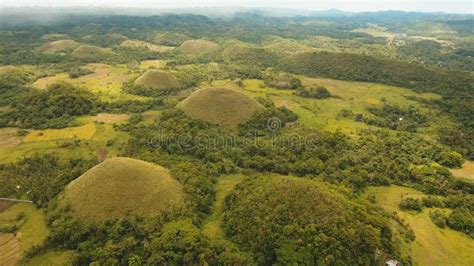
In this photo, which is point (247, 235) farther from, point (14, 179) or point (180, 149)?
point (14, 179)

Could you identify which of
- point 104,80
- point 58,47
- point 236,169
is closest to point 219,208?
point 236,169

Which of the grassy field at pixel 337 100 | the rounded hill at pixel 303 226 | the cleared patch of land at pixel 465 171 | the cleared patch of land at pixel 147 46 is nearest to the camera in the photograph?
the rounded hill at pixel 303 226

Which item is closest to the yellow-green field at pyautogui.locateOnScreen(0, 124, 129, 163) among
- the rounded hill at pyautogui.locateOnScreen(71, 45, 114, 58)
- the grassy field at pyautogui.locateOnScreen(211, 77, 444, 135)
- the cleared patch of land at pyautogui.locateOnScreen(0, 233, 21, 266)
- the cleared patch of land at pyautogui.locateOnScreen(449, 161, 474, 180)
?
the cleared patch of land at pyautogui.locateOnScreen(0, 233, 21, 266)

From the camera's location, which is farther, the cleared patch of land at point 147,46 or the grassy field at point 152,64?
the cleared patch of land at point 147,46

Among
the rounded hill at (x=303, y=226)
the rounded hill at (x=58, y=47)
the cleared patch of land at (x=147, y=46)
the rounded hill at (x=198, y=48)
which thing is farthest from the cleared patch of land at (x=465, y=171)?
the rounded hill at (x=58, y=47)

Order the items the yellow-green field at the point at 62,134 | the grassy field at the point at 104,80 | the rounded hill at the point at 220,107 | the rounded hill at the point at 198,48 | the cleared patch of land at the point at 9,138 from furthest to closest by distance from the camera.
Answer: the rounded hill at the point at 198,48 → the grassy field at the point at 104,80 → the rounded hill at the point at 220,107 → the yellow-green field at the point at 62,134 → the cleared patch of land at the point at 9,138

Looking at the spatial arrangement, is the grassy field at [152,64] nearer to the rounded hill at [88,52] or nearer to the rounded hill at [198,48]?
the rounded hill at [88,52]
